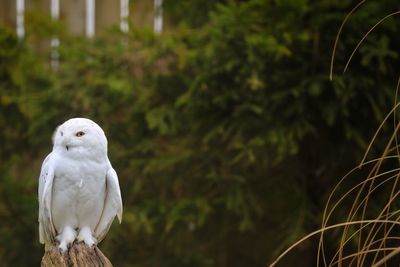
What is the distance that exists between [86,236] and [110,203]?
144mm

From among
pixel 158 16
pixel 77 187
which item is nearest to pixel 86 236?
pixel 77 187

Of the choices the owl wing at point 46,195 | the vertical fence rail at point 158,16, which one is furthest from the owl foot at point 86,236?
the vertical fence rail at point 158,16

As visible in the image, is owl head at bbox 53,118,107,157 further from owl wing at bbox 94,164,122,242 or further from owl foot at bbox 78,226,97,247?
owl foot at bbox 78,226,97,247

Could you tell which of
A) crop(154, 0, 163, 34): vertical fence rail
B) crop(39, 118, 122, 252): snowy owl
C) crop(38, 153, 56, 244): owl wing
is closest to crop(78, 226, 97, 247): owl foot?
crop(39, 118, 122, 252): snowy owl

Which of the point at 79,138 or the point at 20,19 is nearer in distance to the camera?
the point at 79,138

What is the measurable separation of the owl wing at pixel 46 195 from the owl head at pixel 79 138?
0.27ft

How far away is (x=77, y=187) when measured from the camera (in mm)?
2176

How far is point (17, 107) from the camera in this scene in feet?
14.8

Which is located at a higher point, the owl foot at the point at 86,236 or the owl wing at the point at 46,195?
the owl wing at the point at 46,195

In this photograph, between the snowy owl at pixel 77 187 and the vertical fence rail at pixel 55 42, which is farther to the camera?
the vertical fence rail at pixel 55 42

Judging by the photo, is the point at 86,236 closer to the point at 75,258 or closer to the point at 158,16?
the point at 75,258

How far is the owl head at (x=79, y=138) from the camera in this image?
6.89ft

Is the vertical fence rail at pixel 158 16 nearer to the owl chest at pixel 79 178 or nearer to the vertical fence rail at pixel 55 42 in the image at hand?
the vertical fence rail at pixel 55 42

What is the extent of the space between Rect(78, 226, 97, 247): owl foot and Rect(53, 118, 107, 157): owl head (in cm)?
29
